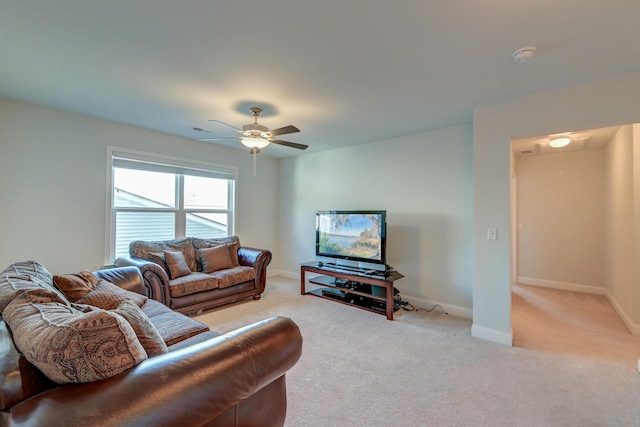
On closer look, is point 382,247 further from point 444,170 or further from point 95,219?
point 95,219

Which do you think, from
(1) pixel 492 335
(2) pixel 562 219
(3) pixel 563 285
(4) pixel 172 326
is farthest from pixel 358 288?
(2) pixel 562 219

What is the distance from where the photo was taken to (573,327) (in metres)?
3.10

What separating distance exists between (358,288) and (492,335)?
1657mm

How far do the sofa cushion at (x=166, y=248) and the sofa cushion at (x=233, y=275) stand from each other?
43cm

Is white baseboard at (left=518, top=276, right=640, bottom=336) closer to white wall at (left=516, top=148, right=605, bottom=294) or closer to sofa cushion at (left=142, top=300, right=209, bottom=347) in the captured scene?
white wall at (left=516, top=148, right=605, bottom=294)

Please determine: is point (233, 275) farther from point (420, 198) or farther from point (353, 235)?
point (420, 198)

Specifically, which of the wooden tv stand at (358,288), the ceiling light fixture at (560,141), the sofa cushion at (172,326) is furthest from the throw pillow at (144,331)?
the ceiling light fixture at (560,141)

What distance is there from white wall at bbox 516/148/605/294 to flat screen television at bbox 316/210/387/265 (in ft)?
10.4

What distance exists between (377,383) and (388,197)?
2.66m

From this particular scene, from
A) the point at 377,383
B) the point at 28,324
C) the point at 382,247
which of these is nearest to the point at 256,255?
the point at 382,247

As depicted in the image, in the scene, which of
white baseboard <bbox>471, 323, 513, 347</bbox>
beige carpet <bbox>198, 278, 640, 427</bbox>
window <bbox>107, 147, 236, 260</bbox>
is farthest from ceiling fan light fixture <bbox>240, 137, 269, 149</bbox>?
white baseboard <bbox>471, 323, 513, 347</bbox>

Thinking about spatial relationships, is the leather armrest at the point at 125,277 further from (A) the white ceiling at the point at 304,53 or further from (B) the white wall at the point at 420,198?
(B) the white wall at the point at 420,198

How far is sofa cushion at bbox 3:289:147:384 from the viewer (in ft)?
2.78

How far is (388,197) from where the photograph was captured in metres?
4.18
